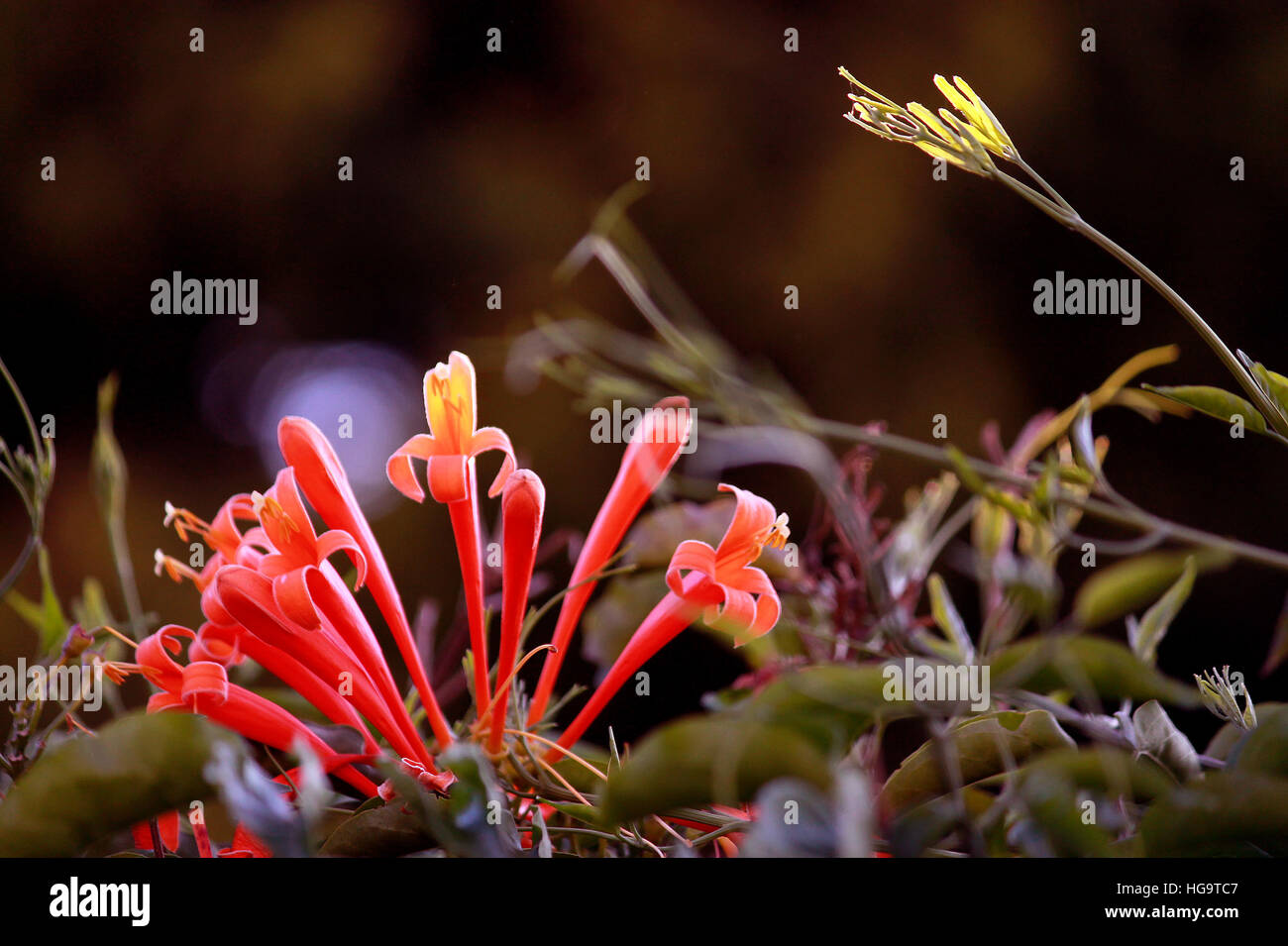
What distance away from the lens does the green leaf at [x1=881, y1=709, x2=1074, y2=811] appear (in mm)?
250

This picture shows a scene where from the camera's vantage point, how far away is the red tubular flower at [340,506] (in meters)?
0.30

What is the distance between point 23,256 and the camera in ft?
2.09

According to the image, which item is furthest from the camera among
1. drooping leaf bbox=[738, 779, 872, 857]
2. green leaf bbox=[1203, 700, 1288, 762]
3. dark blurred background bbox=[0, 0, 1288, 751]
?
dark blurred background bbox=[0, 0, 1288, 751]

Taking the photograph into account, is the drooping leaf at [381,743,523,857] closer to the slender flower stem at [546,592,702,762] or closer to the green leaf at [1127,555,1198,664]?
the slender flower stem at [546,592,702,762]

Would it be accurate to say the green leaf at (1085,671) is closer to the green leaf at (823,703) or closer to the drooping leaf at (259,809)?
the green leaf at (823,703)

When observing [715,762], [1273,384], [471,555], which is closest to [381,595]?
[471,555]

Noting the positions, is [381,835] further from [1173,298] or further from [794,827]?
[1173,298]

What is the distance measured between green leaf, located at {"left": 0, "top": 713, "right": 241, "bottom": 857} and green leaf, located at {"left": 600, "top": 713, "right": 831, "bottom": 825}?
0.09 m

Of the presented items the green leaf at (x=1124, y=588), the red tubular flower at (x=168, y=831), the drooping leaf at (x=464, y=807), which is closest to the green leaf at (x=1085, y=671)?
the green leaf at (x=1124, y=588)

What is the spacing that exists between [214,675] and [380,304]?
1.60ft

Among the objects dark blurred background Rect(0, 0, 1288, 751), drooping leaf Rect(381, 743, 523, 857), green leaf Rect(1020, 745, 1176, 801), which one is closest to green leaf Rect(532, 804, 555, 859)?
drooping leaf Rect(381, 743, 523, 857)

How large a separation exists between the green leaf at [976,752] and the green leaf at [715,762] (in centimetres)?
7

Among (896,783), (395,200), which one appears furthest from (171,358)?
(896,783)
